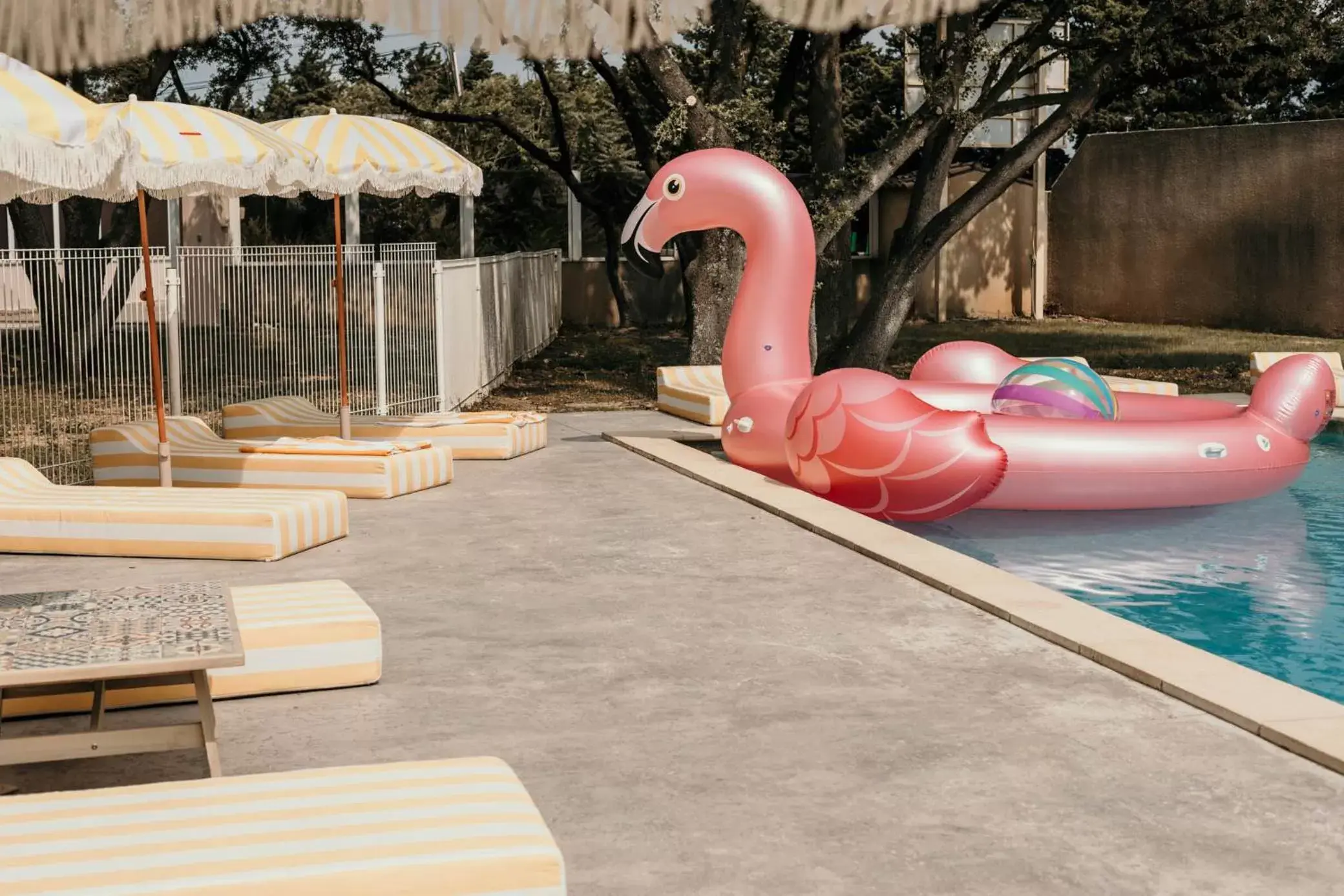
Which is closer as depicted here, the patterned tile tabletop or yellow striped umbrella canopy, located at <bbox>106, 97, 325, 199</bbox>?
the patterned tile tabletop

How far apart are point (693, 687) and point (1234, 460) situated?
681 cm

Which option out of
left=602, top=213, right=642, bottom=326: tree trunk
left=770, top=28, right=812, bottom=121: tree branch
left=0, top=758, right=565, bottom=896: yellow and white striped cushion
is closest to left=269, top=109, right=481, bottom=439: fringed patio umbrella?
left=0, top=758, right=565, bottom=896: yellow and white striped cushion

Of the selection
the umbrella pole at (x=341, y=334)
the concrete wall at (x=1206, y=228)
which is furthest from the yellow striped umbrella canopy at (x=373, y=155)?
the concrete wall at (x=1206, y=228)

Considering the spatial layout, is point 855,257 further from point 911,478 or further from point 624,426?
point 911,478

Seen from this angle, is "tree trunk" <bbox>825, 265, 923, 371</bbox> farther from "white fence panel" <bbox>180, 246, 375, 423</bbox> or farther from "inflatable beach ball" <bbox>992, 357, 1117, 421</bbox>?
"inflatable beach ball" <bbox>992, 357, 1117, 421</bbox>

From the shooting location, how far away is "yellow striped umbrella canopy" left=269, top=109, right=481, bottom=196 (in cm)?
1248

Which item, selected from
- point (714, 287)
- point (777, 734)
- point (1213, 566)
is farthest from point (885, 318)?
point (777, 734)

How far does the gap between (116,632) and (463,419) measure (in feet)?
29.5

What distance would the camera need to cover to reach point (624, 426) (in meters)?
16.5

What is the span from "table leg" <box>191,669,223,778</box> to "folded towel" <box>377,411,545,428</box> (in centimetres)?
873

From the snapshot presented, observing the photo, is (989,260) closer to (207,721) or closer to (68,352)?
(68,352)

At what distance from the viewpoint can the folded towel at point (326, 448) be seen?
38.3 feet

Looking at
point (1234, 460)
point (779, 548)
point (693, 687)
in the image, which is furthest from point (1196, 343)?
point (693, 687)

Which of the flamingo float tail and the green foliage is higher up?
the green foliage
